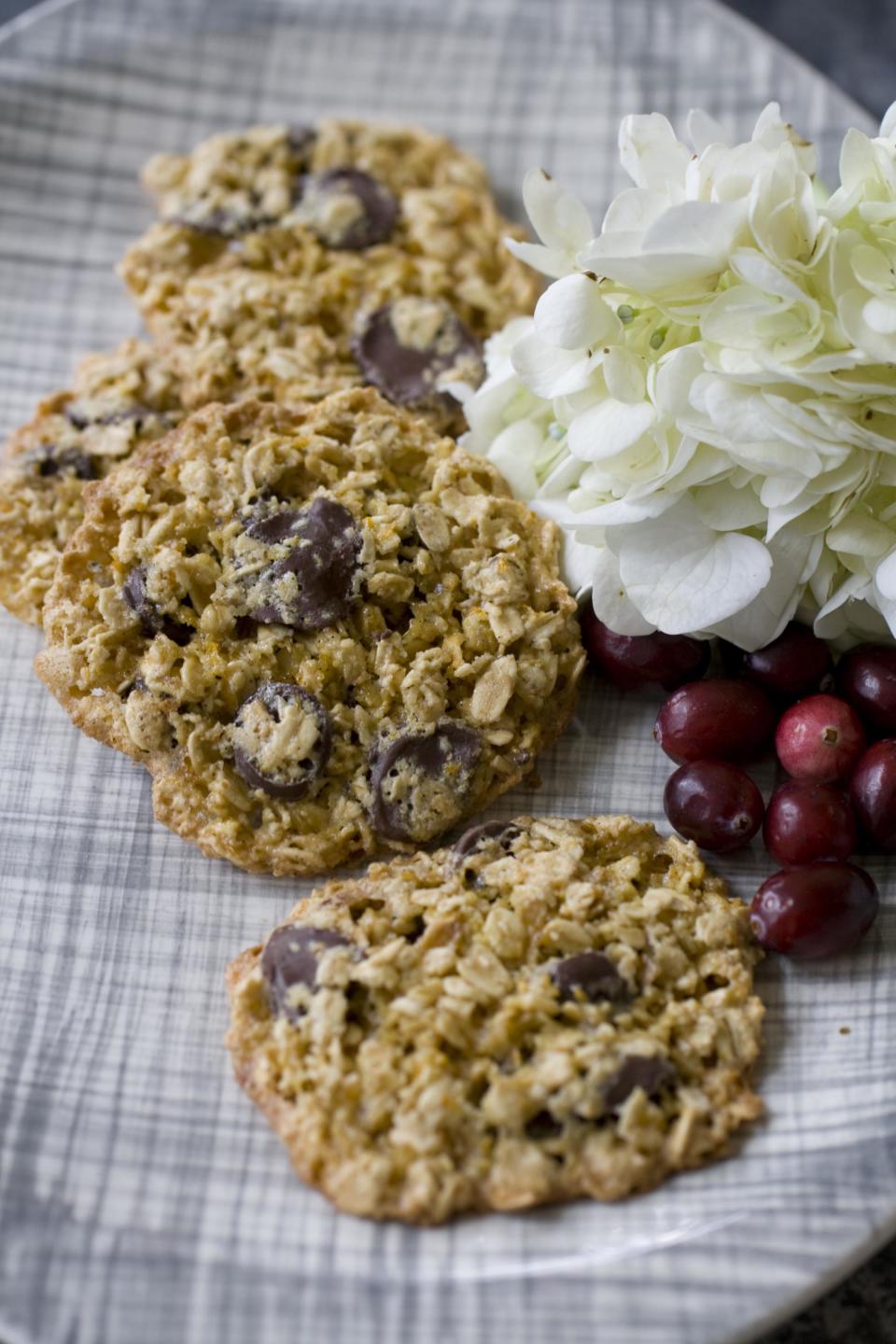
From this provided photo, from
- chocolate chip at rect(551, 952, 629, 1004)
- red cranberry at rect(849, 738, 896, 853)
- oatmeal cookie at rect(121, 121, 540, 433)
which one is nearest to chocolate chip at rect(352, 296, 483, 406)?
oatmeal cookie at rect(121, 121, 540, 433)

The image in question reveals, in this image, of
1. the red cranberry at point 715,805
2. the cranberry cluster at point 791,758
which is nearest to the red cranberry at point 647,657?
the cranberry cluster at point 791,758

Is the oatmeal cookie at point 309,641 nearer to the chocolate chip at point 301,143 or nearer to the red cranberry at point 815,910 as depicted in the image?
the red cranberry at point 815,910

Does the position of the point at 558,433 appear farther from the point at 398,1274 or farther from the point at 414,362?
the point at 398,1274

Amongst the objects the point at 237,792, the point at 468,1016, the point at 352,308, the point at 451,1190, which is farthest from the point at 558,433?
the point at 451,1190

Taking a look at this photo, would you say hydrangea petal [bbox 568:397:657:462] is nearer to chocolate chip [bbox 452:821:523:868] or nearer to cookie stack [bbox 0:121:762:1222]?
cookie stack [bbox 0:121:762:1222]

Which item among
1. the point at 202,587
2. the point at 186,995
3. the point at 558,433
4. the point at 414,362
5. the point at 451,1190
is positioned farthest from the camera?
the point at 414,362

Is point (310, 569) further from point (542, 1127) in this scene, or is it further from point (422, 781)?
point (542, 1127)
